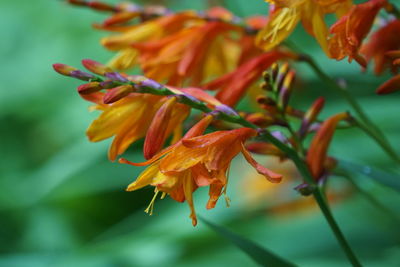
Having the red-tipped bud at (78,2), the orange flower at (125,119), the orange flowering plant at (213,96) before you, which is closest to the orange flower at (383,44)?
the orange flowering plant at (213,96)

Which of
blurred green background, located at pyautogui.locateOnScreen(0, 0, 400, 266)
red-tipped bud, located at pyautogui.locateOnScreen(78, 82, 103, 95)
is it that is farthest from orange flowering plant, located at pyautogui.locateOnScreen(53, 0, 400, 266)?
blurred green background, located at pyautogui.locateOnScreen(0, 0, 400, 266)

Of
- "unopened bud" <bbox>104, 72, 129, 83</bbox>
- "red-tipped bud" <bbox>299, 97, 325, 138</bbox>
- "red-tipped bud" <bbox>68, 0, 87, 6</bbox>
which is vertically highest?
"unopened bud" <bbox>104, 72, 129, 83</bbox>

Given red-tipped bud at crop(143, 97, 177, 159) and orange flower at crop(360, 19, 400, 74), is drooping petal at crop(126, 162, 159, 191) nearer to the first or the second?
red-tipped bud at crop(143, 97, 177, 159)

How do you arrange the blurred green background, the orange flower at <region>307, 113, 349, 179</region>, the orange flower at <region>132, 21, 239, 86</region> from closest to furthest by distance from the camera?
the orange flower at <region>307, 113, 349, 179</region> < the orange flower at <region>132, 21, 239, 86</region> < the blurred green background

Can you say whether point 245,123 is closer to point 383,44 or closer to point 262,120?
point 262,120

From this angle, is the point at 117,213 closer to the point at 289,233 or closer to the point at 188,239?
the point at 188,239

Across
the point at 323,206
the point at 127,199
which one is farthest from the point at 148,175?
the point at 127,199

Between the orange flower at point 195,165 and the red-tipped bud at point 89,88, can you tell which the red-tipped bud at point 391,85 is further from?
the red-tipped bud at point 89,88
